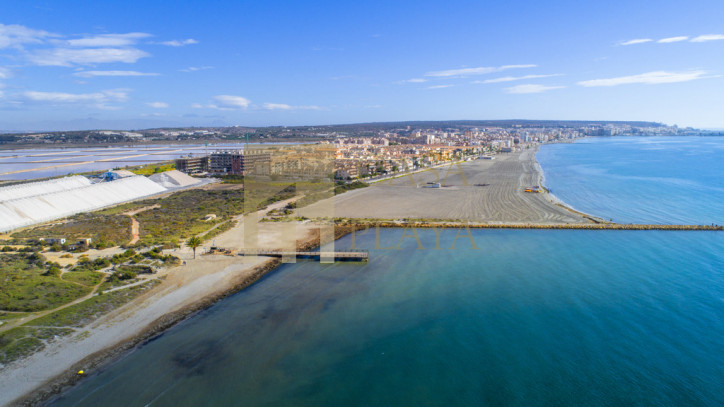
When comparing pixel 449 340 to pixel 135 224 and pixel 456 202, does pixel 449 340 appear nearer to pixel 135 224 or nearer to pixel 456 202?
pixel 135 224

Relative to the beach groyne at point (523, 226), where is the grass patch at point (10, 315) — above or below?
below

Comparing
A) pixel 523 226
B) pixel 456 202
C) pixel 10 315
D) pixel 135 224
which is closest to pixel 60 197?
pixel 135 224

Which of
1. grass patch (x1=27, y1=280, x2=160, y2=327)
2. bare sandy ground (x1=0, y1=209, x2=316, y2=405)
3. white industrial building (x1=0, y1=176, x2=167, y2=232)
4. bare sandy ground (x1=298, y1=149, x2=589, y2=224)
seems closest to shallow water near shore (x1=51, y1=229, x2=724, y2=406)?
bare sandy ground (x1=0, y1=209, x2=316, y2=405)

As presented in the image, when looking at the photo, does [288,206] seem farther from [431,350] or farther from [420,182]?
[431,350]

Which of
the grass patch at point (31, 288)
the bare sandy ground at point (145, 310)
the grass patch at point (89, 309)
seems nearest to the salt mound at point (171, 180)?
the bare sandy ground at point (145, 310)

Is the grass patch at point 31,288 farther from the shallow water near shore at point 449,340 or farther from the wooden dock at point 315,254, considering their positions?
the wooden dock at point 315,254

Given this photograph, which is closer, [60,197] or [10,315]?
[10,315]
